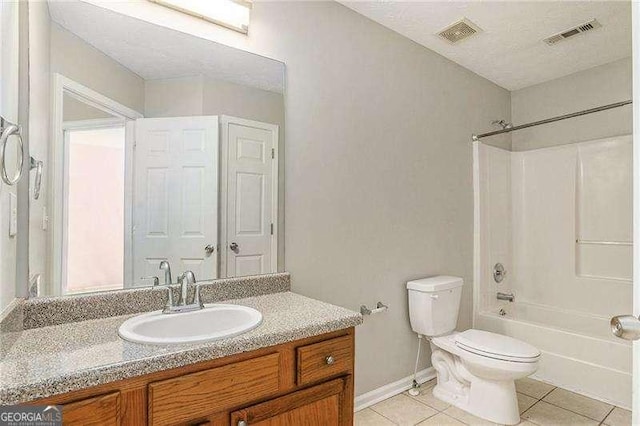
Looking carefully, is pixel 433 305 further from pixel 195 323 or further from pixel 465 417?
pixel 195 323

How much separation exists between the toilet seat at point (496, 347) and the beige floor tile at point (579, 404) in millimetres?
533

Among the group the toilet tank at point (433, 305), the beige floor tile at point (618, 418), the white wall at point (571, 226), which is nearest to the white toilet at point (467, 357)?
the toilet tank at point (433, 305)

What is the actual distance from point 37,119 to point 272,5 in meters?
1.18

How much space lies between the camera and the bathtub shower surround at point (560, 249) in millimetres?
2396

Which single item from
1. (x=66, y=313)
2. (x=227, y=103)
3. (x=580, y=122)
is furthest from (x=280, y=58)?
(x=580, y=122)

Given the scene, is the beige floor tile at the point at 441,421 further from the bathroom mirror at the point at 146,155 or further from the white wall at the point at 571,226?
the white wall at the point at 571,226

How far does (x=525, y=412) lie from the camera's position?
6.79 feet

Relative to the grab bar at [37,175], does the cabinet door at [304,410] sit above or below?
below

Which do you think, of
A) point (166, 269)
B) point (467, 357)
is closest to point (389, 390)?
point (467, 357)

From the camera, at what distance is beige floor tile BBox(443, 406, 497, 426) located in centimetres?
195

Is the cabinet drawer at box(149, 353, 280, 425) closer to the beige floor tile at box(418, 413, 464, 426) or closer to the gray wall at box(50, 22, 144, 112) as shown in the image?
the gray wall at box(50, 22, 144, 112)

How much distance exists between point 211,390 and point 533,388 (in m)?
2.33

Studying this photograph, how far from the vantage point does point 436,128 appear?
2.57 metres

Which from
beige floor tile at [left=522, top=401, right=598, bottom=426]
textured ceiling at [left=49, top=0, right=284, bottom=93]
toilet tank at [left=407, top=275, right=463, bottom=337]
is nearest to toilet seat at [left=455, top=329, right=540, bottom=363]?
toilet tank at [left=407, top=275, right=463, bottom=337]
